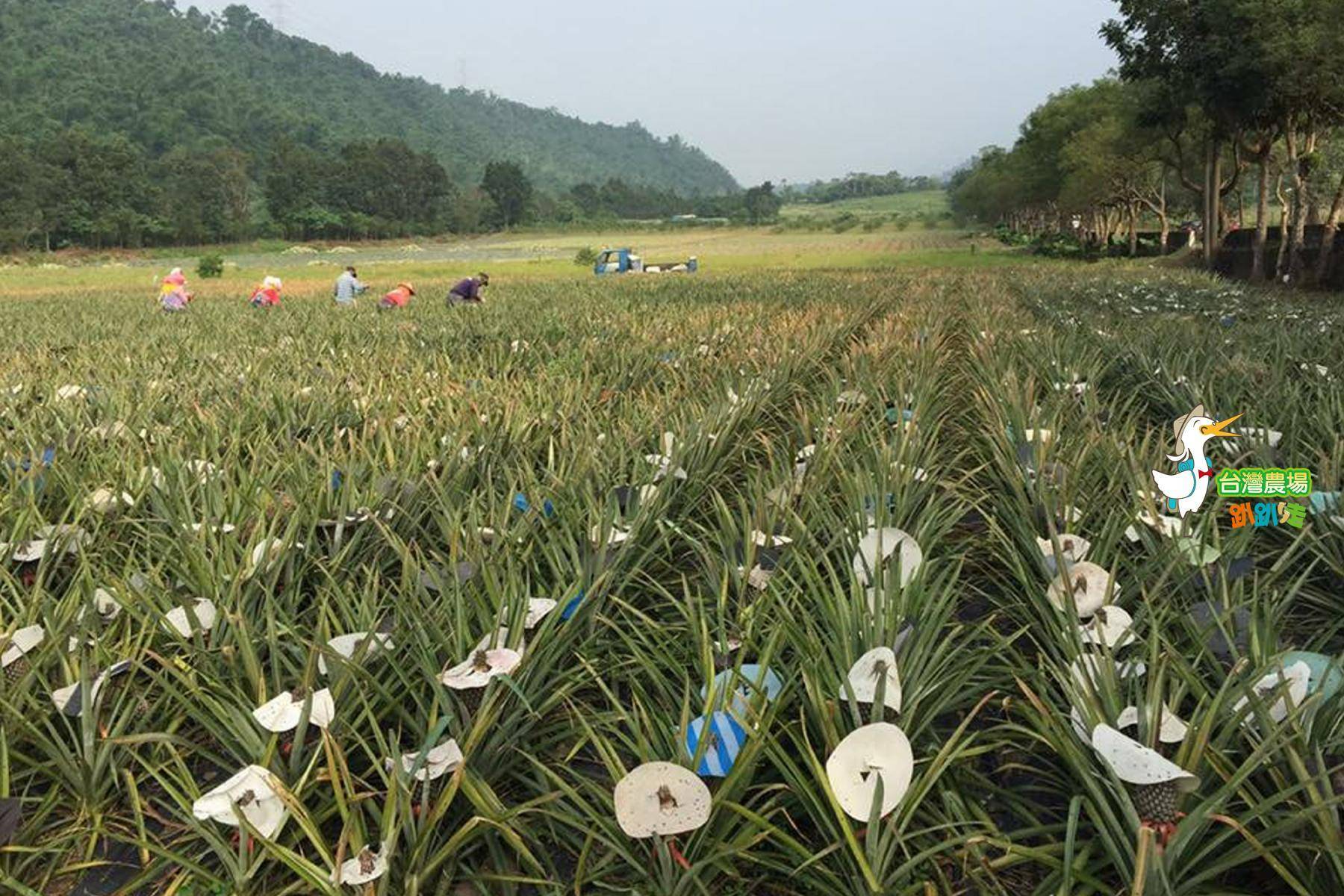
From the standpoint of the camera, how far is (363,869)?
101 centimetres

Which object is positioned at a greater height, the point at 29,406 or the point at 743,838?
the point at 29,406

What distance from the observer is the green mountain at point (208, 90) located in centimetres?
8975

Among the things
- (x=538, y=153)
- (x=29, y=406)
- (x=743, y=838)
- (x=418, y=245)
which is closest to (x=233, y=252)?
(x=418, y=245)

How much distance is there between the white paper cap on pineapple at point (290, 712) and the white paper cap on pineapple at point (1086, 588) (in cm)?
129

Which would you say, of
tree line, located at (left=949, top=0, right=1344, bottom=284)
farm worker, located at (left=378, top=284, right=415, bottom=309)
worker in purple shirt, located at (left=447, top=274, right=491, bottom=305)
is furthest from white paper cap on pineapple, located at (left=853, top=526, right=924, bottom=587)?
tree line, located at (left=949, top=0, right=1344, bottom=284)

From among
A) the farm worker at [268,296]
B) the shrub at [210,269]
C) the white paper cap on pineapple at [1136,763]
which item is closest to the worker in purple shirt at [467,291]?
the farm worker at [268,296]

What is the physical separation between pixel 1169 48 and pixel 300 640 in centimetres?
2029

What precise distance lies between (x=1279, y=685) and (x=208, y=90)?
127m

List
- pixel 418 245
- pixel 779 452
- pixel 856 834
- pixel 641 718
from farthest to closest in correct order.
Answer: pixel 418 245 < pixel 779 452 < pixel 641 718 < pixel 856 834

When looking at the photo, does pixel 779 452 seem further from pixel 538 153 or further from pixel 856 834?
pixel 538 153

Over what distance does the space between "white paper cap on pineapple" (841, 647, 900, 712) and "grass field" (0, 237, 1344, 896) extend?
0.03ft

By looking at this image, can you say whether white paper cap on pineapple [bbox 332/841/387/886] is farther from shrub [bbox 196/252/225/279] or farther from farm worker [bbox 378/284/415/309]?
shrub [bbox 196/252/225/279]

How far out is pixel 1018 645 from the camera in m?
1.81

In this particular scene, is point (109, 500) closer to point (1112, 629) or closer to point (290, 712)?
point (290, 712)
